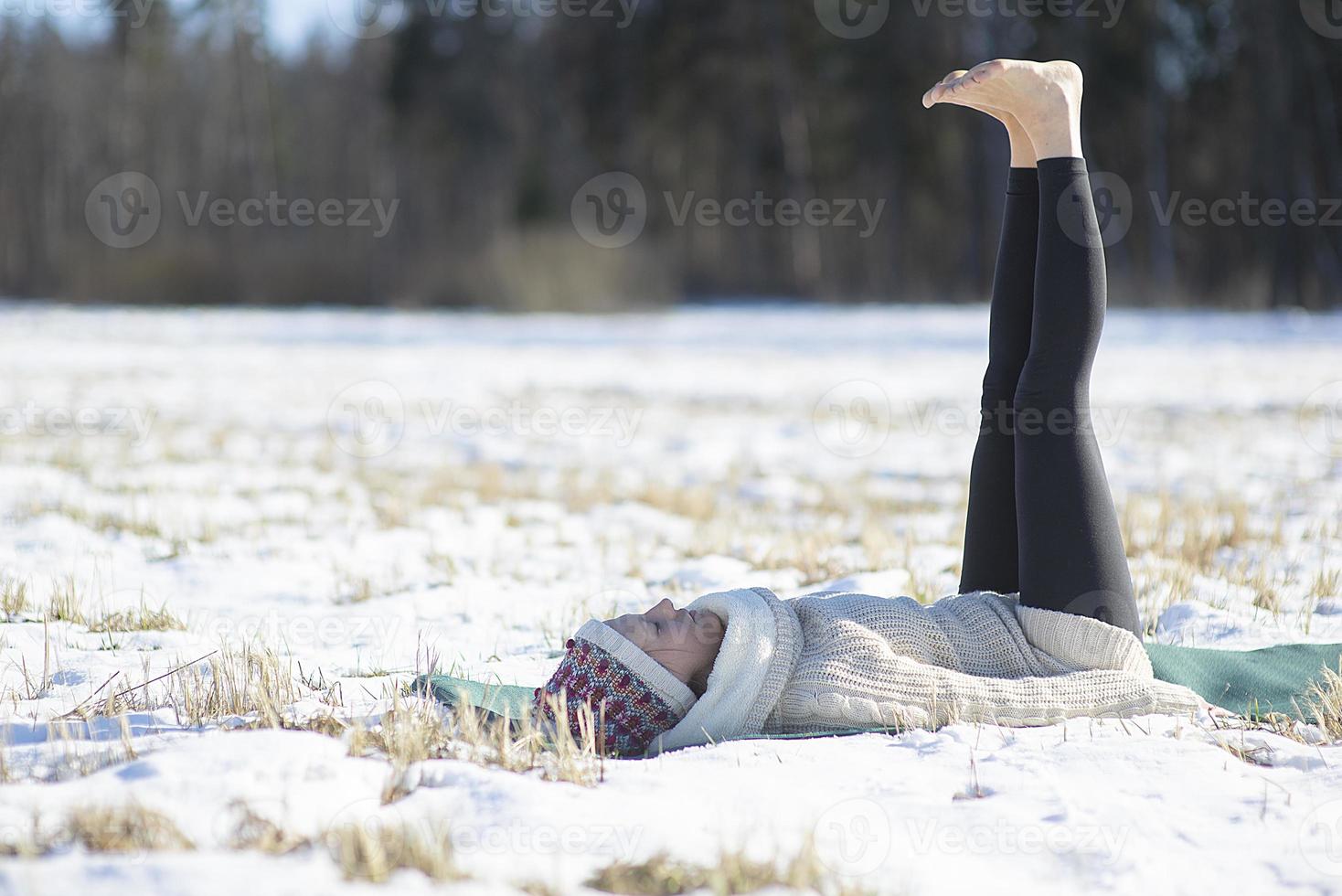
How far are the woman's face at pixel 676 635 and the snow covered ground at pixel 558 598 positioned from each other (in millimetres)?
Answer: 228

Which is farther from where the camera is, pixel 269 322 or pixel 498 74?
pixel 498 74

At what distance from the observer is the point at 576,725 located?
8.40 feet

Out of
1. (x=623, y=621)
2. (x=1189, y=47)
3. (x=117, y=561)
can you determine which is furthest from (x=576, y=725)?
(x=1189, y=47)

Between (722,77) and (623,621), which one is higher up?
(722,77)

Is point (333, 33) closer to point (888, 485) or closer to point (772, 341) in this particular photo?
point (772, 341)

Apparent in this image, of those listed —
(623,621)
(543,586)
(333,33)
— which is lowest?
(543,586)

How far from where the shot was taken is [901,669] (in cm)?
259

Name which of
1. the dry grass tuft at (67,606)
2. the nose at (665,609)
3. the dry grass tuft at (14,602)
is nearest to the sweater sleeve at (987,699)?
the nose at (665,609)

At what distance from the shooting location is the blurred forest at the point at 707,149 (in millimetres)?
22938

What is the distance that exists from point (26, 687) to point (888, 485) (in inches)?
178

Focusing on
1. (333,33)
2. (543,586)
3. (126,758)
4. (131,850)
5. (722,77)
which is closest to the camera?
(131,850)

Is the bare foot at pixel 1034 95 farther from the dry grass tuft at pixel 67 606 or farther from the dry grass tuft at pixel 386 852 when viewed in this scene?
the dry grass tuft at pixel 67 606

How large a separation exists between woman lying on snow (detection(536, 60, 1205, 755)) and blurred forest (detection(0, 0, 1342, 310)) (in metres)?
17.3

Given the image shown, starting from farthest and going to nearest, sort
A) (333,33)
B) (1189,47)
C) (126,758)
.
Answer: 1. (333,33)
2. (1189,47)
3. (126,758)
